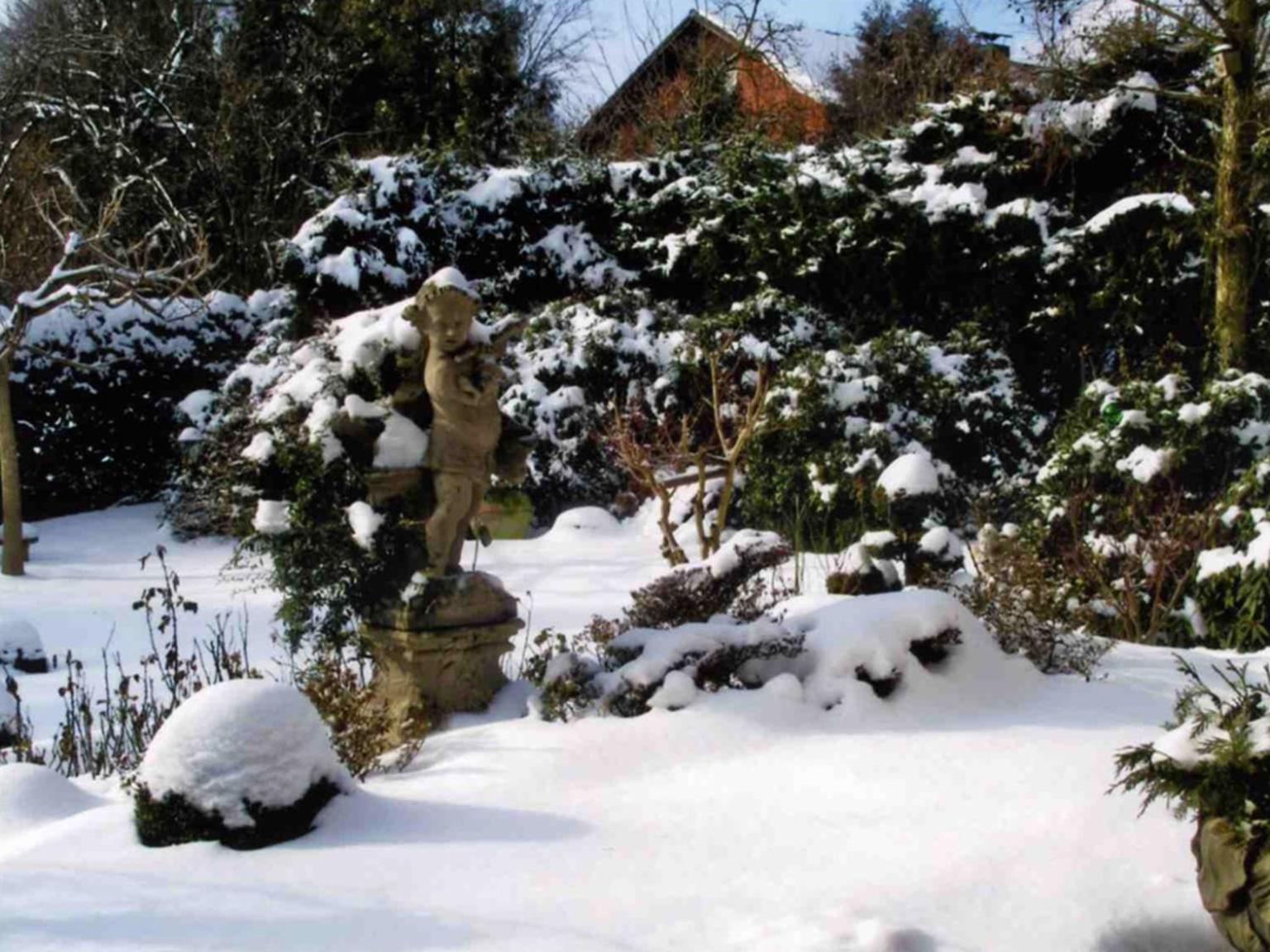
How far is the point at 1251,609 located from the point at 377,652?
4543mm

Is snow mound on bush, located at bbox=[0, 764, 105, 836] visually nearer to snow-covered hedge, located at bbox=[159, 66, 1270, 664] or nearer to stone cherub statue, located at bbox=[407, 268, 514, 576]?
stone cherub statue, located at bbox=[407, 268, 514, 576]

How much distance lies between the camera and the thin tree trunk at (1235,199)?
853 cm

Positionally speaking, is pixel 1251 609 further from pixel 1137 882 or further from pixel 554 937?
pixel 554 937

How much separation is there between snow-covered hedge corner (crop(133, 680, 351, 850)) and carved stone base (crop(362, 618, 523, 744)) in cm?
135

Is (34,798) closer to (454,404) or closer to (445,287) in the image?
(454,404)

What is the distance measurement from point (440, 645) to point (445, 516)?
530 millimetres

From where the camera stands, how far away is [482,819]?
360 centimetres

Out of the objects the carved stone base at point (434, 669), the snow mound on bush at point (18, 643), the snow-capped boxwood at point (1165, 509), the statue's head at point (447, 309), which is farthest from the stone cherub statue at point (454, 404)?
the snow-capped boxwood at point (1165, 509)

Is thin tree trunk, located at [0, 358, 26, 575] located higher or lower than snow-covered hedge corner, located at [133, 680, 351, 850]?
higher

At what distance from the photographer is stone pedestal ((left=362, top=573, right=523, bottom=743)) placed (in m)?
4.93

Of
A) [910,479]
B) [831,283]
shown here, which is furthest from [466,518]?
[831,283]

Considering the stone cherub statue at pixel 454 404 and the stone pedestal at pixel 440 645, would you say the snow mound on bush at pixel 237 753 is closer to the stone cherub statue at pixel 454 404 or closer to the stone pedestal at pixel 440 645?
the stone pedestal at pixel 440 645

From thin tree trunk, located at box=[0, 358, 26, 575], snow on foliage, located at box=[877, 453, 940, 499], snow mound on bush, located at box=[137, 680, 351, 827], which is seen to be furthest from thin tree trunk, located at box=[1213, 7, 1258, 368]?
thin tree trunk, located at box=[0, 358, 26, 575]

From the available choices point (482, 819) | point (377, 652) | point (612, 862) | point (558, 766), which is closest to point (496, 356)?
point (377, 652)
